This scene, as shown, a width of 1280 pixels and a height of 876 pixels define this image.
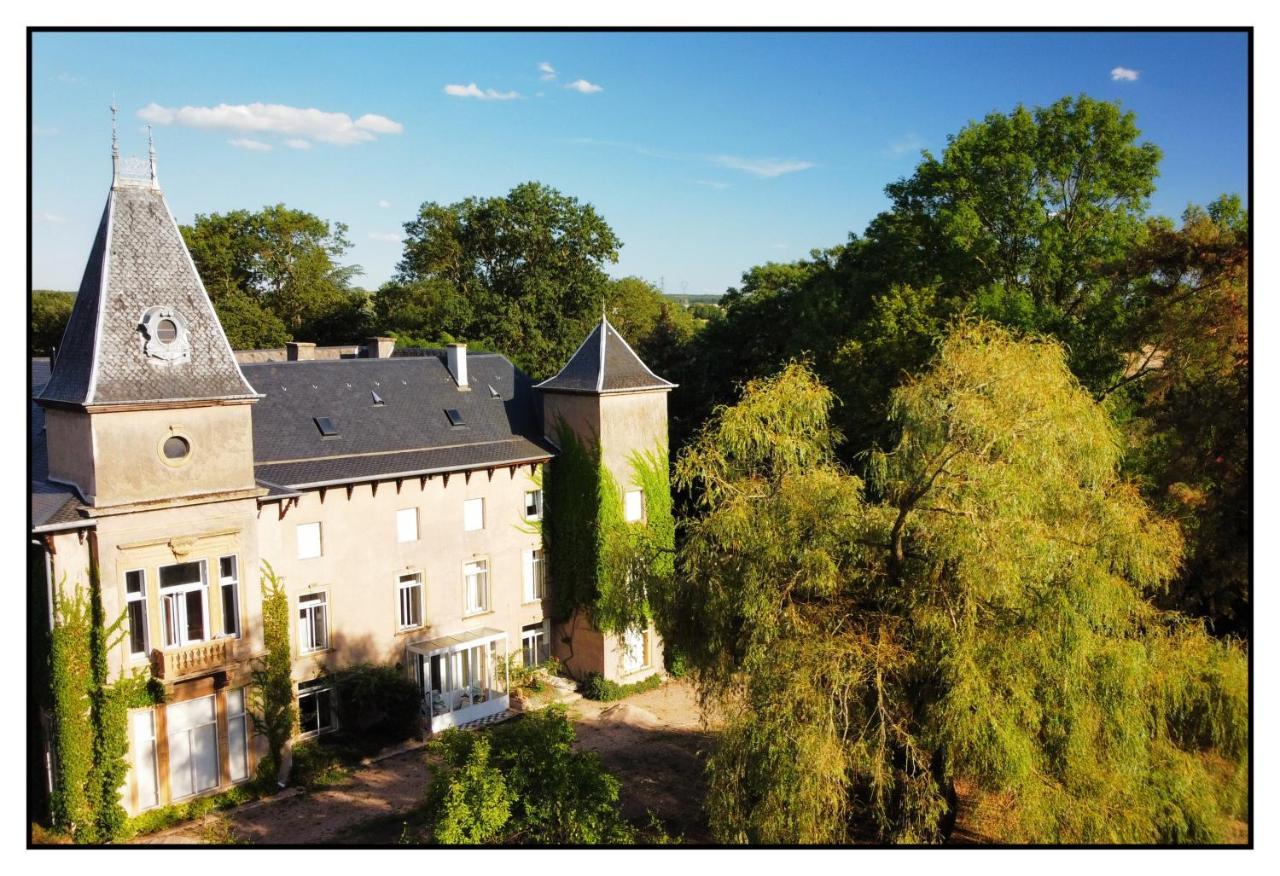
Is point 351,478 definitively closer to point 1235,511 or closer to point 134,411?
point 134,411

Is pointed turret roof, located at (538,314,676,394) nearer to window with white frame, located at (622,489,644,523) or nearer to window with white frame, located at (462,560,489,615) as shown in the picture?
window with white frame, located at (622,489,644,523)

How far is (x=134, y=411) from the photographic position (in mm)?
18453

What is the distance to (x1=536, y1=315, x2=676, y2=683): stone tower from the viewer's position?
27.1 meters

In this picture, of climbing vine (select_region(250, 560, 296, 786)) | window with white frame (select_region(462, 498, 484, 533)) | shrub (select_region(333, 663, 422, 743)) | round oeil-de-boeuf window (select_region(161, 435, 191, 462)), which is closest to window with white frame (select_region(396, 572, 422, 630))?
shrub (select_region(333, 663, 422, 743))

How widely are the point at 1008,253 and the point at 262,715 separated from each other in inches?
954

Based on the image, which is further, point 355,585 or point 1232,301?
point 355,585

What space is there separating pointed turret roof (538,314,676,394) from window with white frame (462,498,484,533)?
3962 millimetres

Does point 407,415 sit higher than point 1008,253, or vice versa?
point 1008,253

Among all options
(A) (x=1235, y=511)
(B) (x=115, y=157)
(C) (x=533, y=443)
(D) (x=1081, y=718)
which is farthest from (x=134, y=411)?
(A) (x=1235, y=511)

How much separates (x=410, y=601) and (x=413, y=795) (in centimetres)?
551

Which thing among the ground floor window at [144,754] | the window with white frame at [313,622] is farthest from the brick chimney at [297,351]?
the ground floor window at [144,754]

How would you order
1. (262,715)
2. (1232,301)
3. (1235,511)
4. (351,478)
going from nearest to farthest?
(1235,511), (1232,301), (262,715), (351,478)

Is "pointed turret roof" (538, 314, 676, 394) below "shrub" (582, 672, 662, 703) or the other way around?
the other way around

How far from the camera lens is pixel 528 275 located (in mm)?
47156
